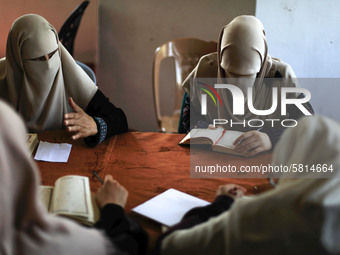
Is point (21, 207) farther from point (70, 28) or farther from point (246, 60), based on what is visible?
point (70, 28)

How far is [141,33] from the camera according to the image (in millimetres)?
3615

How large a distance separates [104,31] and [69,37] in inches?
19.0

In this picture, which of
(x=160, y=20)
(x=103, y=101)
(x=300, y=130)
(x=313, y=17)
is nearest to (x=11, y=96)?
(x=103, y=101)

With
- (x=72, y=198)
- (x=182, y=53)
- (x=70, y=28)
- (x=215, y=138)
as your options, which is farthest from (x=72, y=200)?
(x=70, y=28)

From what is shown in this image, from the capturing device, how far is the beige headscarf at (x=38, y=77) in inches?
69.7

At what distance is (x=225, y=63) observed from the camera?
2.02 metres

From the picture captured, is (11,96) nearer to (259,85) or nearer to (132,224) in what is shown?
(132,224)

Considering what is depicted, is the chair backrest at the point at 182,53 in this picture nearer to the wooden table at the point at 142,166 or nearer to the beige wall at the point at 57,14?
the beige wall at the point at 57,14

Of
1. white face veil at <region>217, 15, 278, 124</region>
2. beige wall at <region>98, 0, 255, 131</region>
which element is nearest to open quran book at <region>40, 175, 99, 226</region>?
white face veil at <region>217, 15, 278, 124</region>

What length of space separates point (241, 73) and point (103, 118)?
0.70 meters

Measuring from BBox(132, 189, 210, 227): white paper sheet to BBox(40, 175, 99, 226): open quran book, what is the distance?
0.47ft

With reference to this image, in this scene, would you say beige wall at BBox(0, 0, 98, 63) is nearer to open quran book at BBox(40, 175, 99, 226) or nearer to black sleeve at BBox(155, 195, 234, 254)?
open quran book at BBox(40, 175, 99, 226)

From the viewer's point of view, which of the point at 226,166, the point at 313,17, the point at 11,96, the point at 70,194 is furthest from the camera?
the point at 313,17

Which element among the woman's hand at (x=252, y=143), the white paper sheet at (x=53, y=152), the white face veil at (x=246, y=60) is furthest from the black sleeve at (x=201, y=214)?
the white face veil at (x=246, y=60)
